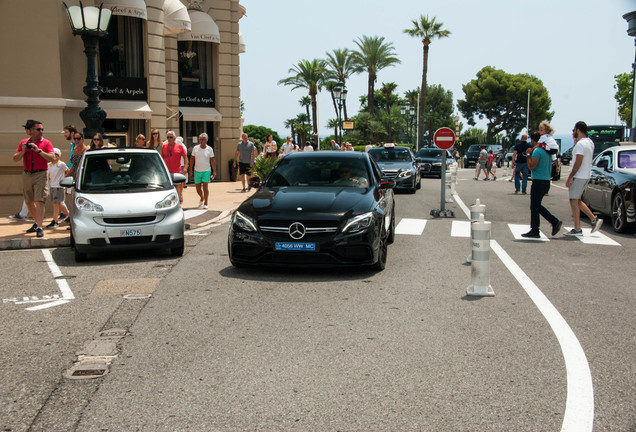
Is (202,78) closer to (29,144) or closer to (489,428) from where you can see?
(29,144)

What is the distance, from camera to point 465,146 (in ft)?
289

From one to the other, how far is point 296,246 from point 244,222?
0.80m

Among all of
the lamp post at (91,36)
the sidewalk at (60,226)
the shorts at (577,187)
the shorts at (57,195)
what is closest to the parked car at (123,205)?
the sidewalk at (60,226)

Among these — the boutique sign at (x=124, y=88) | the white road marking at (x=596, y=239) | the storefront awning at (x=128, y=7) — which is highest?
the storefront awning at (x=128, y=7)

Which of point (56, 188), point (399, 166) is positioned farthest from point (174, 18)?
point (56, 188)

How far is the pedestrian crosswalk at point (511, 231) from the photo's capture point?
1198cm

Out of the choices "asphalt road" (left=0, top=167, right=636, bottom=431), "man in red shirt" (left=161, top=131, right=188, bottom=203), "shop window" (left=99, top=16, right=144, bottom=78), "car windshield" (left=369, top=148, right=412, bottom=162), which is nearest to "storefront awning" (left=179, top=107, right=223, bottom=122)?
"shop window" (left=99, top=16, right=144, bottom=78)

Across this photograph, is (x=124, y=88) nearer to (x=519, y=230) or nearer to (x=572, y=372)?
(x=519, y=230)

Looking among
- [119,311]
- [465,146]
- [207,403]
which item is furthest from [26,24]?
[465,146]

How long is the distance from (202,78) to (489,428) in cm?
2871

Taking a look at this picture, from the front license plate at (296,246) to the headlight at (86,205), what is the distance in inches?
130

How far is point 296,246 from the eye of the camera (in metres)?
8.06

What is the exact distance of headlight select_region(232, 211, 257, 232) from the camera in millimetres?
8305

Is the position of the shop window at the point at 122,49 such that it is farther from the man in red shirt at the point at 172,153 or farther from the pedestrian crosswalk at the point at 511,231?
the pedestrian crosswalk at the point at 511,231
